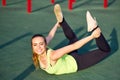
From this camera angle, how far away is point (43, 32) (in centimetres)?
598

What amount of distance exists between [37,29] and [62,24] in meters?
1.77

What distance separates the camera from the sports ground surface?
159 inches

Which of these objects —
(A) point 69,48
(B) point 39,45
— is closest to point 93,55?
(A) point 69,48

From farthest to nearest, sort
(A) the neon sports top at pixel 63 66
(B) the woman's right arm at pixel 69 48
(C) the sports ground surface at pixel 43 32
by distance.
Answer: (C) the sports ground surface at pixel 43 32
(A) the neon sports top at pixel 63 66
(B) the woman's right arm at pixel 69 48

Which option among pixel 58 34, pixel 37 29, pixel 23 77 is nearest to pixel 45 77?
pixel 23 77

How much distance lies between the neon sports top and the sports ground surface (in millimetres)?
74

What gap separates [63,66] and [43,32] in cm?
216

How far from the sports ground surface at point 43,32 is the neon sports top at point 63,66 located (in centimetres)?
7

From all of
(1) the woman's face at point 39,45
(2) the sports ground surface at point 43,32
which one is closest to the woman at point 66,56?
(1) the woman's face at point 39,45

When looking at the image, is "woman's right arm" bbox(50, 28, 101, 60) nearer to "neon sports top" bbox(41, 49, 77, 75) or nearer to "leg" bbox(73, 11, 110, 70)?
"neon sports top" bbox(41, 49, 77, 75)

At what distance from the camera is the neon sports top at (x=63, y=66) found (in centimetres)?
384

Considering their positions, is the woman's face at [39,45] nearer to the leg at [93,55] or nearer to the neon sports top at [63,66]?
the neon sports top at [63,66]

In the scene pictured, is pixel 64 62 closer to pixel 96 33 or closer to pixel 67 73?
pixel 67 73

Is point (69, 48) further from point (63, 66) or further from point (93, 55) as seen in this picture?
point (93, 55)
